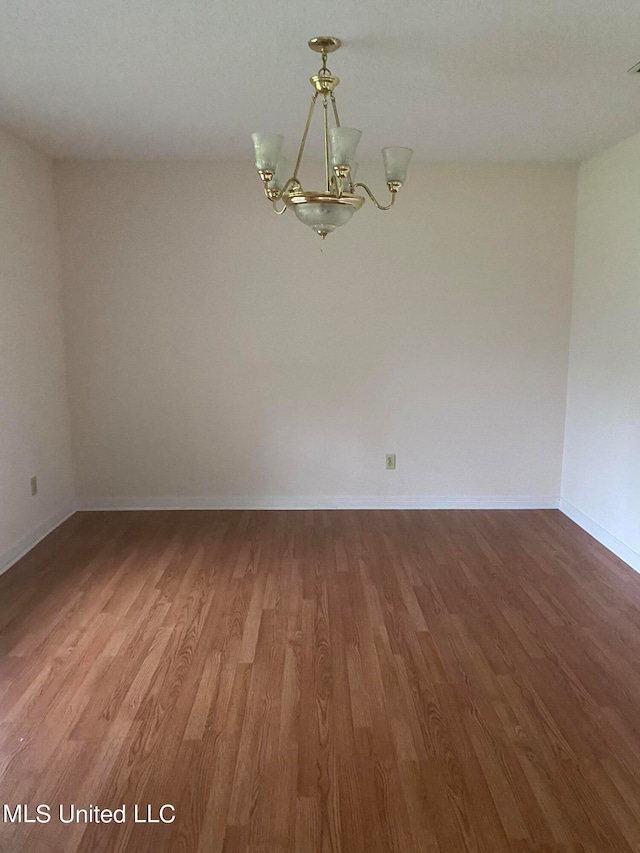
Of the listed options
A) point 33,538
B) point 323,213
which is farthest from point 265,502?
point 323,213

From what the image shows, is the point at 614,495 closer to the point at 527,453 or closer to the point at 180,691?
the point at 527,453

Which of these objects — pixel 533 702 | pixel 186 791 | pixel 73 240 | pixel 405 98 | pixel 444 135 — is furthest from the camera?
pixel 73 240

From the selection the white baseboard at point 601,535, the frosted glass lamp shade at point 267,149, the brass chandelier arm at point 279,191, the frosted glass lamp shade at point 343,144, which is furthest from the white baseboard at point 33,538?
the white baseboard at point 601,535

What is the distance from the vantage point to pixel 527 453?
4445mm

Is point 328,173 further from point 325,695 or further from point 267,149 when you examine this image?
point 325,695

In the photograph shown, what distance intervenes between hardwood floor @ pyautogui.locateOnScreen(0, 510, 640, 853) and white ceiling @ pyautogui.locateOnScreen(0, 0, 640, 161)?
8.10 feet

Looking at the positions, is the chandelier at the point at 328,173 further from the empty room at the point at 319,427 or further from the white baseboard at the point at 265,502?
the white baseboard at the point at 265,502

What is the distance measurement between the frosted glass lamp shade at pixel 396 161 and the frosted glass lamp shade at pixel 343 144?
0.20 metres

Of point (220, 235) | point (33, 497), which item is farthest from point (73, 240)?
point (33, 497)

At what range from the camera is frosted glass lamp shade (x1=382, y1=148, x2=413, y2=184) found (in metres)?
2.20

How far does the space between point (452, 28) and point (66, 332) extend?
10.5ft

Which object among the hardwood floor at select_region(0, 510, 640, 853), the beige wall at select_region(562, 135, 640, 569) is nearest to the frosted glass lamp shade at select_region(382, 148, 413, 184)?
the beige wall at select_region(562, 135, 640, 569)

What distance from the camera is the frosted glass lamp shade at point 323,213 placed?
2.14 m

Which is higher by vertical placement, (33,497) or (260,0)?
(260,0)
